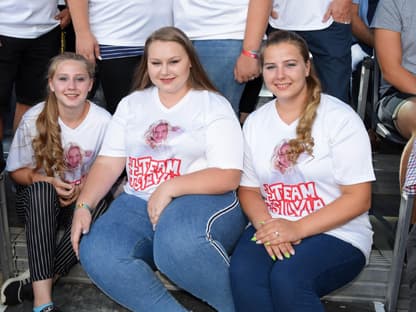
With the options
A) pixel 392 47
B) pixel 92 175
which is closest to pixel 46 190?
pixel 92 175

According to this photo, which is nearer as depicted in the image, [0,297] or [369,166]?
[369,166]

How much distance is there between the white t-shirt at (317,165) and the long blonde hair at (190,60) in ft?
0.97

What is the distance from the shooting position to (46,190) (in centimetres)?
246

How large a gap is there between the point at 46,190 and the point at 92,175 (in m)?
0.19

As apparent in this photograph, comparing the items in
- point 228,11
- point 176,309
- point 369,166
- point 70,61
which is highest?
point 228,11

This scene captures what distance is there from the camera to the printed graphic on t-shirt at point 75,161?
2670 millimetres

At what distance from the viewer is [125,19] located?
8.86 feet

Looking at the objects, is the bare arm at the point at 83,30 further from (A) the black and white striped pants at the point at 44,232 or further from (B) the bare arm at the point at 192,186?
(B) the bare arm at the point at 192,186

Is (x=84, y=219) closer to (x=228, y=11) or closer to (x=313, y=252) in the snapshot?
(x=313, y=252)

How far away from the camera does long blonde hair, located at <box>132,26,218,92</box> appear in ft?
8.01

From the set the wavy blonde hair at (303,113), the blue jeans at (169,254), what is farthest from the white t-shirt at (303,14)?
the blue jeans at (169,254)

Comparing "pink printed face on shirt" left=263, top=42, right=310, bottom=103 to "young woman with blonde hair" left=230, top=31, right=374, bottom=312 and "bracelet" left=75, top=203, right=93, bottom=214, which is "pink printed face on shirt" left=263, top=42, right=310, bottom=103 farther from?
"bracelet" left=75, top=203, right=93, bottom=214

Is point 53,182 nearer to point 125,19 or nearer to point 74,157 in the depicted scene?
point 74,157

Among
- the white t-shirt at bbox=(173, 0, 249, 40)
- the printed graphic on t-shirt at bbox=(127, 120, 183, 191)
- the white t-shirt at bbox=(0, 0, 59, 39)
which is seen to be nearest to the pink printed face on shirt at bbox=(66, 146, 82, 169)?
the printed graphic on t-shirt at bbox=(127, 120, 183, 191)
